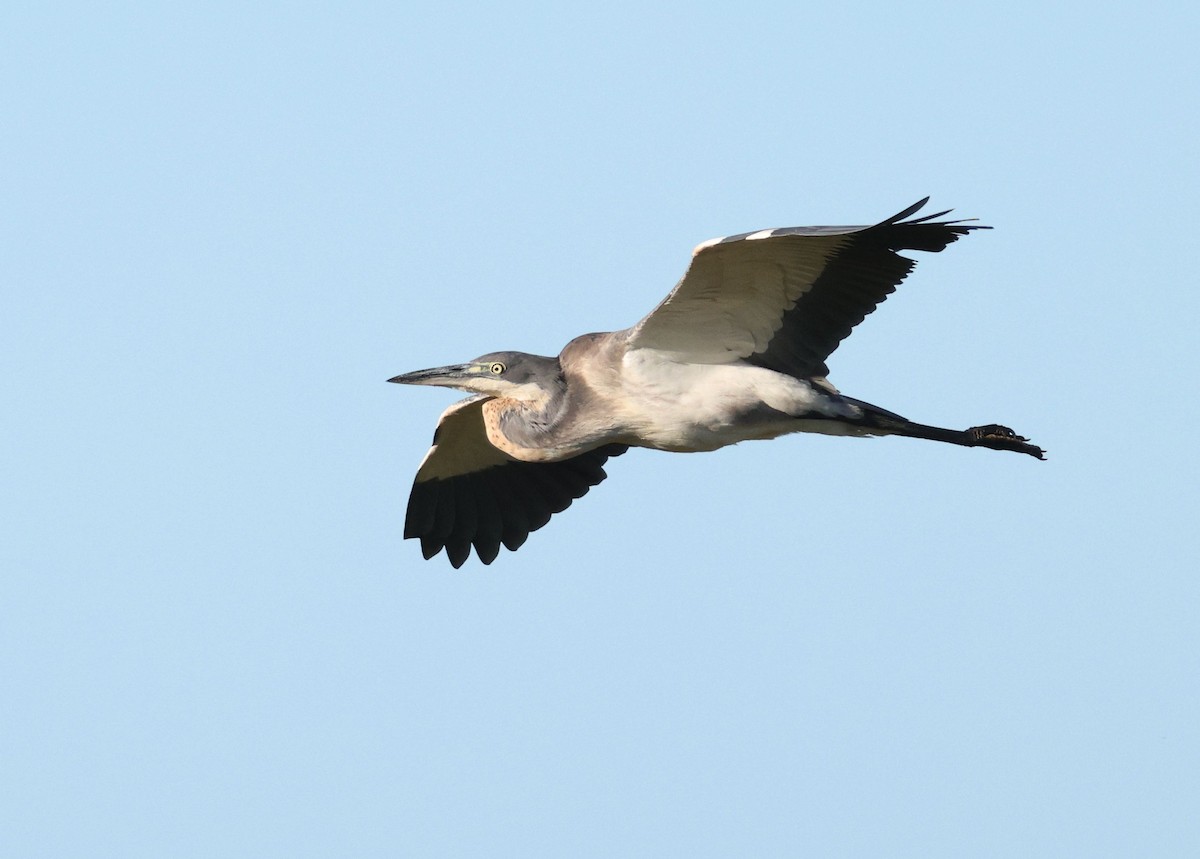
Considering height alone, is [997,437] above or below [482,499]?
below

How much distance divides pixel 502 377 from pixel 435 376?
0.63 m

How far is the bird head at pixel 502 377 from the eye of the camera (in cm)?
1115

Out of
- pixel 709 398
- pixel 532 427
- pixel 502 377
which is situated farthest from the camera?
pixel 502 377

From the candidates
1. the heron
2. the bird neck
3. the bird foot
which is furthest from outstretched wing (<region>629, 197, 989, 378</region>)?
the bird foot

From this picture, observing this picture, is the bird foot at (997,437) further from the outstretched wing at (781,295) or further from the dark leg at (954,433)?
the outstretched wing at (781,295)

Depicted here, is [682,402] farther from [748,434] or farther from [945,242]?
[945,242]

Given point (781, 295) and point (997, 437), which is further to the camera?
point (997, 437)

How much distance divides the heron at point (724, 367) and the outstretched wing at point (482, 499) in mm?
1724

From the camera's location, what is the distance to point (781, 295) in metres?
10.5

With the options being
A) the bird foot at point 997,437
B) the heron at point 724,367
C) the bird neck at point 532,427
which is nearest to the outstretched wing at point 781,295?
the heron at point 724,367

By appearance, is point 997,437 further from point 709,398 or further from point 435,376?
point 435,376

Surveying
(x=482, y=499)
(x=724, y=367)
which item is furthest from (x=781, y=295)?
(x=482, y=499)

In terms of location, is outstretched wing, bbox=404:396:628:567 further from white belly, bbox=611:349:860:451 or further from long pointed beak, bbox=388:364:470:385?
white belly, bbox=611:349:860:451

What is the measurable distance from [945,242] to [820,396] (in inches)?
63.4
